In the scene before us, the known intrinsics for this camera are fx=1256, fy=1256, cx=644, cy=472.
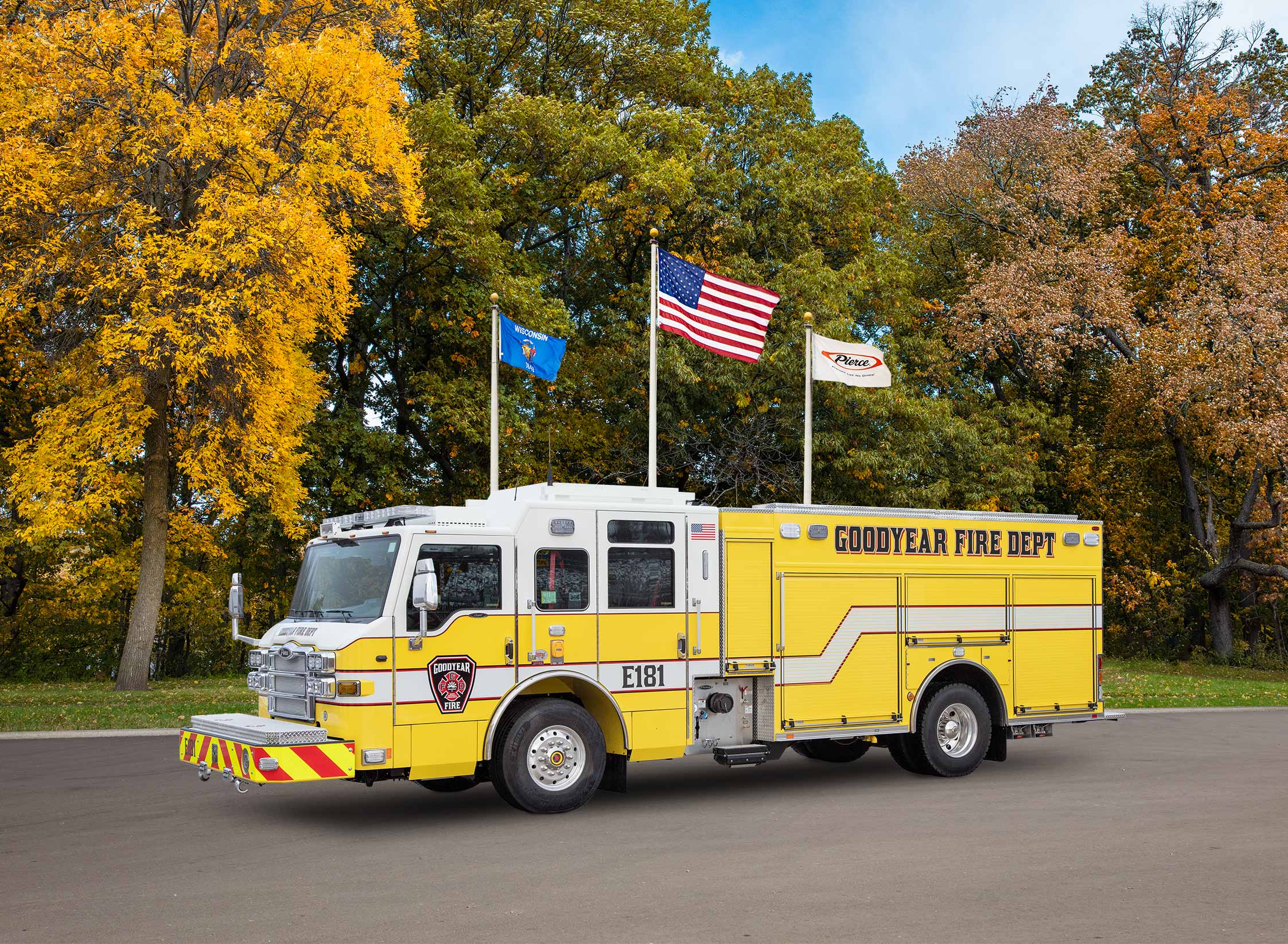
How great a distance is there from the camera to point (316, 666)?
10.3 m

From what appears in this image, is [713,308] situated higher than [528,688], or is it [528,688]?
[713,308]

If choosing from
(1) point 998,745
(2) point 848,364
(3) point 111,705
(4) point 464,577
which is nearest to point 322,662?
(4) point 464,577

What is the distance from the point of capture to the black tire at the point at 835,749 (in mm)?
14625

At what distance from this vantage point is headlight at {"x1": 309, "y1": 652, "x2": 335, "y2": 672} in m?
10.2

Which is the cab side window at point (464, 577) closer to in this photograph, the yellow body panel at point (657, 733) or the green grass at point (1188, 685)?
the yellow body panel at point (657, 733)

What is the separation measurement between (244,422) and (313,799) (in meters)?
13.1

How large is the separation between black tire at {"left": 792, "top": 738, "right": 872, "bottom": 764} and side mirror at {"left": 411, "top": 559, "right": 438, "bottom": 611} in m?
6.07

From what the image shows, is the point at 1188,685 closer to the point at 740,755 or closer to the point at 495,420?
the point at 495,420

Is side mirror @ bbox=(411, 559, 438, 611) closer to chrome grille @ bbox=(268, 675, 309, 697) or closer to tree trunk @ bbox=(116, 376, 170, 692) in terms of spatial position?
chrome grille @ bbox=(268, 675, 309, 697)


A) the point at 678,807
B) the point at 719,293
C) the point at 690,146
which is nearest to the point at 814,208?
the point at 690,146

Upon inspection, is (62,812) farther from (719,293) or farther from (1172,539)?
(1172,539)

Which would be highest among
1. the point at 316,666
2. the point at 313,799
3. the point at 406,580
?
the point at 406,580

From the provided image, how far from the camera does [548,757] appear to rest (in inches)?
430

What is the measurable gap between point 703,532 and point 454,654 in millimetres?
2746
